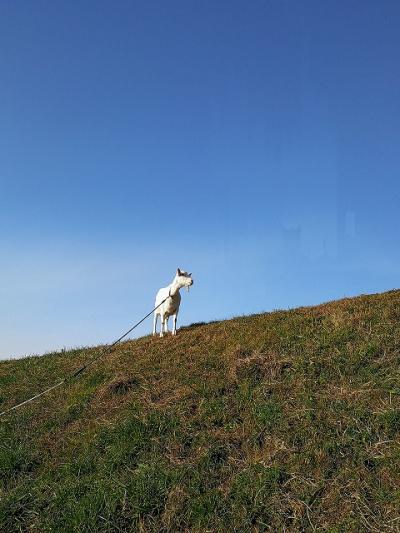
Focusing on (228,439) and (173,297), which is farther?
(173,297)

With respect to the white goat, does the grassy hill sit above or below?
below

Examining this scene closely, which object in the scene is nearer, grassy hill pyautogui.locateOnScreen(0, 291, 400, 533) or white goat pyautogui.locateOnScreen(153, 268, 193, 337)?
grassy hill pyautogui.locateOnScreen(0, 291, 400, 533)

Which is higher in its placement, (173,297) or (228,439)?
(173,297)

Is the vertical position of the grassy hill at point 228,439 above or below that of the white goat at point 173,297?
below

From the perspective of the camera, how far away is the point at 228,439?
10523mm

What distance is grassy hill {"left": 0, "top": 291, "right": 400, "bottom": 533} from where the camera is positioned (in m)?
8.66

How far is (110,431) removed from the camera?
11.7m

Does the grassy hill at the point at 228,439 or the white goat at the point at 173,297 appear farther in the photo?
the white goat at the point at 173,297

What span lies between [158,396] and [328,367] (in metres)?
4.37

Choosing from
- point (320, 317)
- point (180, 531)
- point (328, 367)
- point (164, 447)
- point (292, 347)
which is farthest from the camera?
point (320, 317)

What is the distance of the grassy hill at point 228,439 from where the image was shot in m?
8.66

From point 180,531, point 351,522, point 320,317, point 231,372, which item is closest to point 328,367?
point 231,372

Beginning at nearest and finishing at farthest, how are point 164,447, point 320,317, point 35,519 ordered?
point 35,519 → point 164,447 → point 320,317

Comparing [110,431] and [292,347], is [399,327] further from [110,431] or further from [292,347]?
[110,431]
